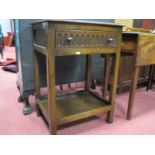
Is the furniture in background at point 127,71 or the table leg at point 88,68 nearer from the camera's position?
the table leg at point 88,68

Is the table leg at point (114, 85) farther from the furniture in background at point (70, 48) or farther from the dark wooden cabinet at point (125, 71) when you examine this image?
the dark wooden cabinet at point (125, 71)

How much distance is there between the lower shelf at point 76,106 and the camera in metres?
1.30

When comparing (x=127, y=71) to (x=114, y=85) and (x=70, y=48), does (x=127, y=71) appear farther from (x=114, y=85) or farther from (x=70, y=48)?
(x=70, y=48)

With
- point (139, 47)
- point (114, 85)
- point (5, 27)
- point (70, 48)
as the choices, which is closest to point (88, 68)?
point (114, 85)

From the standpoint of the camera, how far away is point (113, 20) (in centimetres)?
194

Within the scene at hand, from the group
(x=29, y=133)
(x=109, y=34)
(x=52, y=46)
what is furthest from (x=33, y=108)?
(x=109, y=34)

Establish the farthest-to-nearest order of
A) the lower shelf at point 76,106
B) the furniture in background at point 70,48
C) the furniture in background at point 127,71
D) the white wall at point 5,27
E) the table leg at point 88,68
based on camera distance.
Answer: the white wall at point 5,27, the furniture in background at point 127,71, the table leg at point 88,68, the lower shelf at point 76,106, the furniture in background at point 70,48

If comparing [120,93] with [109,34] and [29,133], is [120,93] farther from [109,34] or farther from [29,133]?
[29,133]

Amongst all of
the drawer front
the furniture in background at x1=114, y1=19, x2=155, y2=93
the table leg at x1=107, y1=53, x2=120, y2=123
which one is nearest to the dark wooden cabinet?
the furniture in background at x1=114, y1=19, x2=155, y2=93

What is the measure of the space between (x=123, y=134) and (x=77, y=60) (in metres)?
0.94

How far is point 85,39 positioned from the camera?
3.67 ft

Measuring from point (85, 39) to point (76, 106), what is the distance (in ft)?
2.10

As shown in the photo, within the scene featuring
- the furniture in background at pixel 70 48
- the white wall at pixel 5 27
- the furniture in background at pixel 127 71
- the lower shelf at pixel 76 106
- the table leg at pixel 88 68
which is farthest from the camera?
the white wall at pixel 5 27

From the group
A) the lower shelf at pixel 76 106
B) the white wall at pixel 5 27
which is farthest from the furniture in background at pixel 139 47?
the white wall at pixel 5 27
